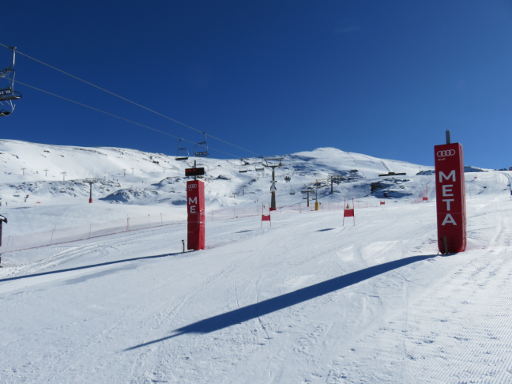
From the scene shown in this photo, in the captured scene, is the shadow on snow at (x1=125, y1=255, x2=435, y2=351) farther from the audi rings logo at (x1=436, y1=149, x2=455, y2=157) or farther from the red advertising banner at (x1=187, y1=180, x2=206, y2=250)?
the red advertising banner at (x1=187, y1=180, x2=206, y2=250)

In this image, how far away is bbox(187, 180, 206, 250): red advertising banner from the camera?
16609 mm

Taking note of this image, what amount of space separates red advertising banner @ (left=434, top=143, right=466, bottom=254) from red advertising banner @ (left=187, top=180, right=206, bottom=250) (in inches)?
399

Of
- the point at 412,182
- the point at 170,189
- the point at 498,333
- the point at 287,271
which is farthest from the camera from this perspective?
the point at 170,189

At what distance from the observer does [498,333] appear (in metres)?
4.60

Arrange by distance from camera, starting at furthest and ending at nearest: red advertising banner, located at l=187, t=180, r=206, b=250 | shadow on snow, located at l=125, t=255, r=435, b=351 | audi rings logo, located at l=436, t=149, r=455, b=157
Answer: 1. red advertising banner, located at l=187, t=180, r=206, b=250
2. audi rings logo, located at l=436, t=149, r=455, b=157
3. shadow on snow, located at l=125, t=255, r=435, b=351

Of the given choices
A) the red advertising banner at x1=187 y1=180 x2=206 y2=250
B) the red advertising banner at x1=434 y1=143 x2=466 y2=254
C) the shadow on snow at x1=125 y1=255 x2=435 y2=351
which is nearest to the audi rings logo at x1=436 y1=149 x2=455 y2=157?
the red advertising banner at x1=434 y1=143 x2=466 y2=254

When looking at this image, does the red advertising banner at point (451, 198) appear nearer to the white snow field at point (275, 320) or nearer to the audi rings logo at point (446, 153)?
the audi rings logo at point (446, 153)

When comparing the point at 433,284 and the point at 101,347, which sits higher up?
the point at 433,284

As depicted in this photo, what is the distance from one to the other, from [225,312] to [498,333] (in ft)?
14.0

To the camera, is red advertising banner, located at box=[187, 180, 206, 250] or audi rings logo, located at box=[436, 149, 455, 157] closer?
→ audi rings logo, located at box=[436, 149, 455, 157]

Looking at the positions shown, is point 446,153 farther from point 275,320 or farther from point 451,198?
point 275,320

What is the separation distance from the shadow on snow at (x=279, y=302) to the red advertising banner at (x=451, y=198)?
82.0 inches

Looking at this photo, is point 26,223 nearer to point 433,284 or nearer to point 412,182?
point 433,284

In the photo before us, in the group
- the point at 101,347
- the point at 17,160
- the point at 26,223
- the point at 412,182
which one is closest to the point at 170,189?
the point at 26,223
